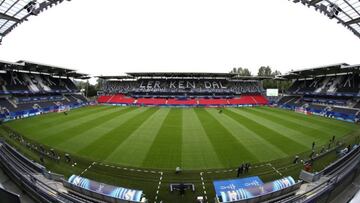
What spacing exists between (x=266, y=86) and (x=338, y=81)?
51235mm

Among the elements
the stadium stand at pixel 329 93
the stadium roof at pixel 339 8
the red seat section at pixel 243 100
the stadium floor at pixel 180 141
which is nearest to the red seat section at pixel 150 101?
the red seat section at pixel 243 100

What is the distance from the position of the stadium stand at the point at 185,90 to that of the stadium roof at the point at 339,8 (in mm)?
48503

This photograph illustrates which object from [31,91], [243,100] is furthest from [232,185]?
[243,100]

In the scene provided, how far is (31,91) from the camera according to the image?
169 ft

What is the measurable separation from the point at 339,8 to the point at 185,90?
60.3 metres

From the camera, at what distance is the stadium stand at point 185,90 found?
227 feet

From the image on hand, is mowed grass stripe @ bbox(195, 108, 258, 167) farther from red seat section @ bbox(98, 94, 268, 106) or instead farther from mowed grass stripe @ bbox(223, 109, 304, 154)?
red seat section @ bbox(98, 94, 268, 106)

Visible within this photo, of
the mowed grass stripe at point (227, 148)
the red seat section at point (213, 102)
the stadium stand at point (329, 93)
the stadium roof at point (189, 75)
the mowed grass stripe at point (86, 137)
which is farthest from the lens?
the stadium roof at point (189, 75)

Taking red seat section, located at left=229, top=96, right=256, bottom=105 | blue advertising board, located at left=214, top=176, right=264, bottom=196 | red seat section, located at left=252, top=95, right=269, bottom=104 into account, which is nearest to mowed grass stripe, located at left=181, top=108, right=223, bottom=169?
blue advertising board, located at left=214, top=176, right=264, bottom=196

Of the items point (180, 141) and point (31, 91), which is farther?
point (31, 91)

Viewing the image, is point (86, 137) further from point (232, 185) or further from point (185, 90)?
point (185, 90)

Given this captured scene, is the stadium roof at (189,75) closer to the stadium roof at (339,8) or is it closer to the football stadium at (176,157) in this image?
the football stadium at (176,157)

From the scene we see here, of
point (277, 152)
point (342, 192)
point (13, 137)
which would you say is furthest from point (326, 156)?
point (13, 137)

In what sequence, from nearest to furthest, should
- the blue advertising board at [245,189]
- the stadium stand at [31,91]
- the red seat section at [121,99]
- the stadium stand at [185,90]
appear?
1. the blue advertising board at [245,189]
2. the stadium stand at [31,91]
3. the stadium stand at [185,90]
4. the red seat section at [121,99]
